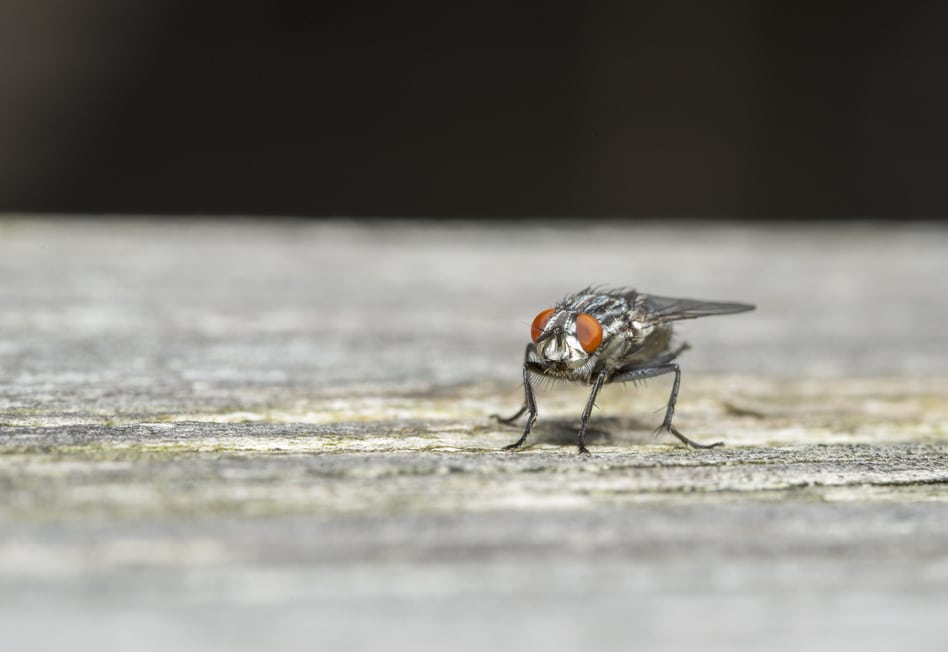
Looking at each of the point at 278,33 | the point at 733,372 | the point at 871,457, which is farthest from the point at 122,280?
the point at 278,33

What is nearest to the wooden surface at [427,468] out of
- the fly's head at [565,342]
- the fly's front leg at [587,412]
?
the fly's front leg at [587,412]

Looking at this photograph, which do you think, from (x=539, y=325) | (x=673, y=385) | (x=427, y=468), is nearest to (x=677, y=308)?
(x=673, y=385)

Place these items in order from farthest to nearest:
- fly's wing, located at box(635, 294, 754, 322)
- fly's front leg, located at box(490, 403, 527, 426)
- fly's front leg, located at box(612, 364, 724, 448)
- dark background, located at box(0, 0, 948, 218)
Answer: dark background, located at box(0, 0, 948, 218) < fly's wing, located at box(635, 294, 754, 322) < fly's front leg, located at box(490, 403, 527, 426) < fly's front leg, located at box(612, 364, 724, 448)

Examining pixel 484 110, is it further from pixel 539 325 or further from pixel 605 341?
pixel 539 325

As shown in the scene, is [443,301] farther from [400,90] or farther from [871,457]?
[400,90]

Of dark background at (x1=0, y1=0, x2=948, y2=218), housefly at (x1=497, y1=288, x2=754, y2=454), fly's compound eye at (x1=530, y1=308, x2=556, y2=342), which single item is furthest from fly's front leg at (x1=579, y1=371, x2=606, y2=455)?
dark background at (x1=0, y1=0, x2=948, y2=218)

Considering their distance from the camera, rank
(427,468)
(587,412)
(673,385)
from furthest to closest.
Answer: (673,385) < (587,412) < (427,468)

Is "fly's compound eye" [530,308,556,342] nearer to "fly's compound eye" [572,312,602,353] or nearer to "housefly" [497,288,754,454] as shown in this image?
"housefly" [497,288,754,454]
